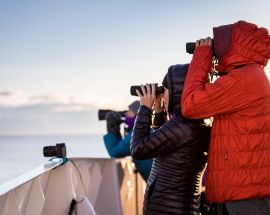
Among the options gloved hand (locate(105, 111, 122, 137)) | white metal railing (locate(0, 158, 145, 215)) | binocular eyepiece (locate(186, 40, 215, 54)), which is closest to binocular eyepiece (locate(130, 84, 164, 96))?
binocular eyepiece (locate(186, 40, 215, 54))

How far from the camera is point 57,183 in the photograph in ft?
12.4

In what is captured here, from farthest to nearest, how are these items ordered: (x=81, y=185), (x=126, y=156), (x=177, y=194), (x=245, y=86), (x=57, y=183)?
(x=126, y=156)
(x=81, y=185)
(x=57, y=183)
(x=177, y=194)
(x=245, y=86)

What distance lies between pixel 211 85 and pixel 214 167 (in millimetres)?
387

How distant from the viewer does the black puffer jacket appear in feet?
9.48

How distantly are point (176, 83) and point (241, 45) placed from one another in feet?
1.22

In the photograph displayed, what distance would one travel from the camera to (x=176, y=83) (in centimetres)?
294

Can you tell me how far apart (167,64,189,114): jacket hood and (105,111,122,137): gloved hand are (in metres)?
2.59

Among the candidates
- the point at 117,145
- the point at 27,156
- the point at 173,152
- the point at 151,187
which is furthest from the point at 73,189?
the point at 27,156

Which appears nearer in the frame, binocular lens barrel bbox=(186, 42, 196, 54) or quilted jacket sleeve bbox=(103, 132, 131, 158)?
binocular lens barrel bbox=(186, 42, 196, 54)

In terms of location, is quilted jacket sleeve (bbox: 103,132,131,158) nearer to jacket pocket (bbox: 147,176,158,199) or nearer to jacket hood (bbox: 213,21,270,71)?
jacket pocket (bbox: 147,176,158,199)

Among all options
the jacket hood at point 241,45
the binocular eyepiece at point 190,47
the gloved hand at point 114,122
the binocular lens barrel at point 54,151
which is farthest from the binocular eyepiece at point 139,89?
the gloved hand at point 114,122

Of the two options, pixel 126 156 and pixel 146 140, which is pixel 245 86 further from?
pixel 126 156

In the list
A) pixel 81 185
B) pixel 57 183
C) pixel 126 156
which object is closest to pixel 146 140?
pixel 57 183

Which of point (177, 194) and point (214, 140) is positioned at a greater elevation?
point (214, 140)
